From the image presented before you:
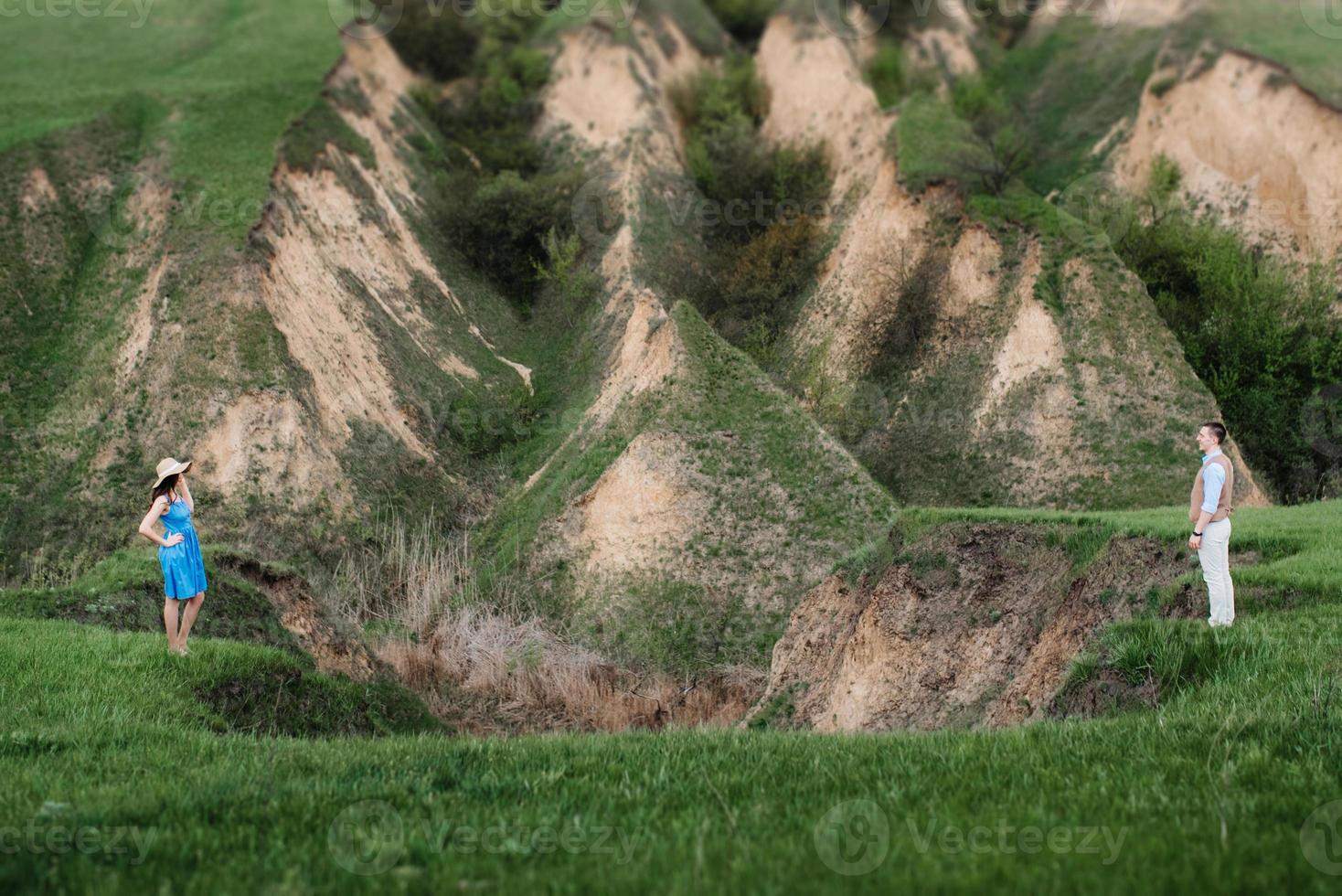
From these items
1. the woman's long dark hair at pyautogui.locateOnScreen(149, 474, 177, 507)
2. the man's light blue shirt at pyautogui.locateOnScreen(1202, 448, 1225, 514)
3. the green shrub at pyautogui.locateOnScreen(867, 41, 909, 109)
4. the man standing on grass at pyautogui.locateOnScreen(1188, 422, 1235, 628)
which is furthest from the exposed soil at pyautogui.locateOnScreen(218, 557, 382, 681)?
the green shrub at pyautogui.locateOnScreen(867, 41, 909, 109)

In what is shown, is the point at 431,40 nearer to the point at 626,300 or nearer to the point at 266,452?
the point at 626,300

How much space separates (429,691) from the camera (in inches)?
712

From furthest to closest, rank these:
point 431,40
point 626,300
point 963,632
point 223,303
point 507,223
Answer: point 431,40 → point 507,223 → point 626,300 → point 223,303 → point 963,632

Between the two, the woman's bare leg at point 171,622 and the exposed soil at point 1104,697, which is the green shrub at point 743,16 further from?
the exposed soil at point 1104,697

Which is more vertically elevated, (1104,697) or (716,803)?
(716,803)

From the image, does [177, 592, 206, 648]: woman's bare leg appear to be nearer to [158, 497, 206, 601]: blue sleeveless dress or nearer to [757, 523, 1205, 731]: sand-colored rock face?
[158, 497, 206, 601]: blue sleeveless dress

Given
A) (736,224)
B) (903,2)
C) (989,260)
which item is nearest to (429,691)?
(989,260)

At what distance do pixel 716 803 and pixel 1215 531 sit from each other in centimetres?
616

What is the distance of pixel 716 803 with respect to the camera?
17.7 feet

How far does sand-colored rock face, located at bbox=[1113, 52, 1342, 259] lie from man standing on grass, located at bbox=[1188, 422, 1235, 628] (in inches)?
1080

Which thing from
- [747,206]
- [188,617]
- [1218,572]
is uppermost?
[188,617]

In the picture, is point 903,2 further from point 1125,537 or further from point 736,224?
point 1125,537

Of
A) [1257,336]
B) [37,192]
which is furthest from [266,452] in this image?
[1257,336]

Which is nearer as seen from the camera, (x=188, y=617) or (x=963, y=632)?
(x=188, y=617)
